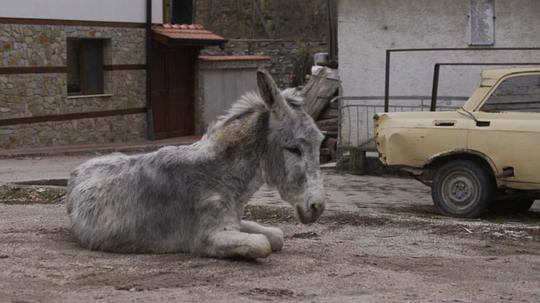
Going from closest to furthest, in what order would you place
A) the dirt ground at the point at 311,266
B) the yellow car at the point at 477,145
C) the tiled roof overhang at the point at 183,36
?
the dirt ground at the point at 311,266
the yellow car at the point at 477,145
the tiled roof overhang at the point at 183,36

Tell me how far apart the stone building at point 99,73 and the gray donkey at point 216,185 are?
14949 mm

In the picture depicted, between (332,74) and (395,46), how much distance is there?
1.95m

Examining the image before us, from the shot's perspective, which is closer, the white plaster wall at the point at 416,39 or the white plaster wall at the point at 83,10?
the white plaster wall at the point at 416,39

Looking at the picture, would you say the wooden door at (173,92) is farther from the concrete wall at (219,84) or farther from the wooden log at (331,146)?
the wooden log at (331,146)

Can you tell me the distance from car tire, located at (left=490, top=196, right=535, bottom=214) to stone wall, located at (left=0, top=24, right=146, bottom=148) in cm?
1233

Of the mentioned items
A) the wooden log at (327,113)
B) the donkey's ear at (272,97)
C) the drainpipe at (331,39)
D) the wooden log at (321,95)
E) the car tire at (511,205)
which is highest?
the drainpipe at (331,39)

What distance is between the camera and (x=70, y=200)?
8195 millimetres

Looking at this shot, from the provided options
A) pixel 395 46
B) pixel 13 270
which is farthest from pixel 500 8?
pixel 13 270

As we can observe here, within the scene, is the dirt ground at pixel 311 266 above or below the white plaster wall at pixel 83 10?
below

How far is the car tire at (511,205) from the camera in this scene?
42.9 feet

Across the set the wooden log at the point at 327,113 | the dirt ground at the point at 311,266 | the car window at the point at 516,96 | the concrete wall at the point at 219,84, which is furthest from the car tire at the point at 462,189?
the concrete wall at the point at 219,84

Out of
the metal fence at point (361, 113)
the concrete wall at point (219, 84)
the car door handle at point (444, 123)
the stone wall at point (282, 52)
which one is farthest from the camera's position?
the stone wall at point (282, 52)

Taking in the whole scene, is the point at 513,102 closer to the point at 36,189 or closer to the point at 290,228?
the point at 290,228

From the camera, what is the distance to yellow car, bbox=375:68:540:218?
11.7 metres
